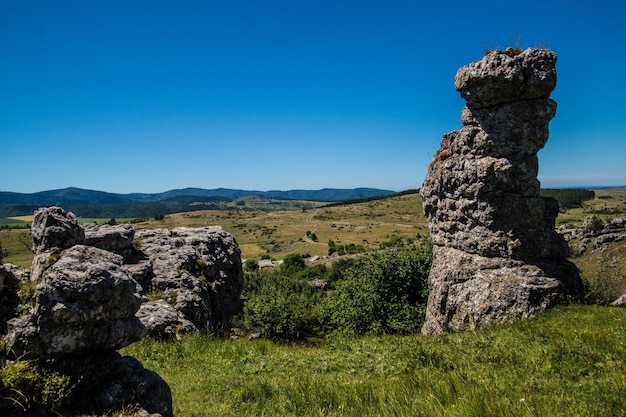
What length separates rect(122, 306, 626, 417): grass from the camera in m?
5.89

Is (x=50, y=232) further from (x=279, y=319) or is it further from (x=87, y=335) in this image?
(x=279, y=319)

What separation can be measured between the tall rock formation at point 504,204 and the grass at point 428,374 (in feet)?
5.88

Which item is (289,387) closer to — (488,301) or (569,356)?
(569,356)

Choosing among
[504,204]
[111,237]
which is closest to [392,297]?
[504,204]

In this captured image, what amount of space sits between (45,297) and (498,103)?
625 inches

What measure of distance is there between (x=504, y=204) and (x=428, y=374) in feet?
31.0

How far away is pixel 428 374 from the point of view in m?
7.68

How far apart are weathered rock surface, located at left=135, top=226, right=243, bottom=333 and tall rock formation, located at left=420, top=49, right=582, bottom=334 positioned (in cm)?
1147

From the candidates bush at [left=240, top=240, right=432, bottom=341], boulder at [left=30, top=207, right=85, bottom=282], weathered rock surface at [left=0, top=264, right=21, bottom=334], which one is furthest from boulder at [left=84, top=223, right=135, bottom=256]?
weathered rock surface at [left=0, top=264, right=21, bottom=334]

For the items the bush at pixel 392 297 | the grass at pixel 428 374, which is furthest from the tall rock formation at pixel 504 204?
the bush at pixel 392 297

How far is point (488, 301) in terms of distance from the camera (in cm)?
1380

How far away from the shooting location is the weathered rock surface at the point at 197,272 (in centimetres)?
1723

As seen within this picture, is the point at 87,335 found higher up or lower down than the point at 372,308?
higher up

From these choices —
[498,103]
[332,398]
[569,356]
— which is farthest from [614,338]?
[498,103]
